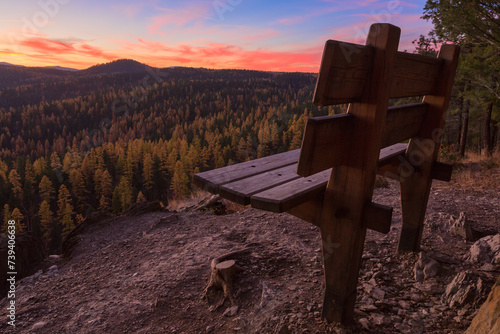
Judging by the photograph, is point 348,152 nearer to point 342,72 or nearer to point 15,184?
point 342,72

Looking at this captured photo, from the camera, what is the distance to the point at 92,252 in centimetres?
581

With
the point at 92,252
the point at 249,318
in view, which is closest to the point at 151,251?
the point at 92,252

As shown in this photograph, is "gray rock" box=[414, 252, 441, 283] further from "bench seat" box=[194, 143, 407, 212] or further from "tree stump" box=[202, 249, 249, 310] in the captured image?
"tree stump" box=[202, 249, 249, 310]

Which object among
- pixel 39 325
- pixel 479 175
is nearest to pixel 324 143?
pixel 39 325

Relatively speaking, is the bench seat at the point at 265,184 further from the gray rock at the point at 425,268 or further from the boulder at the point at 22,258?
the boulder at the point at 22,258

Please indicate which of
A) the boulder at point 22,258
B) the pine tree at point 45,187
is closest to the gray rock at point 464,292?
the boulder at point 22,258

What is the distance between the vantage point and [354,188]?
1.98 m

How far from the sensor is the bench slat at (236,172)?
2.26 metres

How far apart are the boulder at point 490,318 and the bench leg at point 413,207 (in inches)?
59.1

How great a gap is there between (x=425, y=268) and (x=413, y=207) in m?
0.61

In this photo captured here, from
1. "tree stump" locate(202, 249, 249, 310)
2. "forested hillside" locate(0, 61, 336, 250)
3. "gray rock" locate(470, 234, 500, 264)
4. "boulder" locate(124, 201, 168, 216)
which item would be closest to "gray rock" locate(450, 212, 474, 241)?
"gray rock" locate(470, 234, 500, 264)

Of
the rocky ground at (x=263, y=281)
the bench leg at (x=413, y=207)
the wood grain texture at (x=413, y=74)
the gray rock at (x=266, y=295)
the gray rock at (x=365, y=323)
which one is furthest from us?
the bench leg at (x=413, y=207)

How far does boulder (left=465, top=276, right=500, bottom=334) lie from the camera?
5.12 feet

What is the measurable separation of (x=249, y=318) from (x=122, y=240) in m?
4.03
